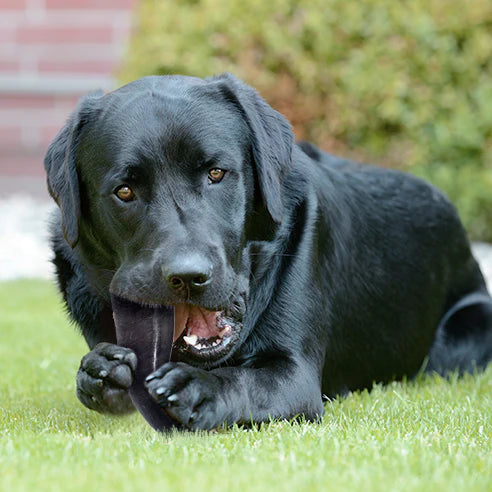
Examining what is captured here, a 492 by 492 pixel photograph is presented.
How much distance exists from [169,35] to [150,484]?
728 cm

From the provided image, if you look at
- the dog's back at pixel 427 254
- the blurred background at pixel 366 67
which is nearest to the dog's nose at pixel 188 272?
the dog's back at pixel 427 254

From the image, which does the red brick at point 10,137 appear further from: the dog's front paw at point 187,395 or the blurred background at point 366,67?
the dog's front paw at point 187,395

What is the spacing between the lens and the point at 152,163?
3.20 metres

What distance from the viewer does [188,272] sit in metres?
2.92

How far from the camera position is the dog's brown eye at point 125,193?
3240mm

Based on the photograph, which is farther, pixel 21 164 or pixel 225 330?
pixel 21 164

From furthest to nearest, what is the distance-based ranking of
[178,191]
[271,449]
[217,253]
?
[178,191] < [217,253] < [271,449]

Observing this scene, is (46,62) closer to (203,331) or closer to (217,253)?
(203,331)

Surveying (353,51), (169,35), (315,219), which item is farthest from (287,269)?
(169,35)

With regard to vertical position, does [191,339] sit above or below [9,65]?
above

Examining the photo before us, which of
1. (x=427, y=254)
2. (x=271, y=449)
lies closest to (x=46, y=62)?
(x=427, y=254)

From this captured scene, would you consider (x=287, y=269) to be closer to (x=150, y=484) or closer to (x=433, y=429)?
(x=433, y=429)

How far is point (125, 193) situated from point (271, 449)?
1.09 meters

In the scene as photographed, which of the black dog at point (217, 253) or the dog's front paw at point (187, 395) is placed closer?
the dog's front paw at point (187, 395)
